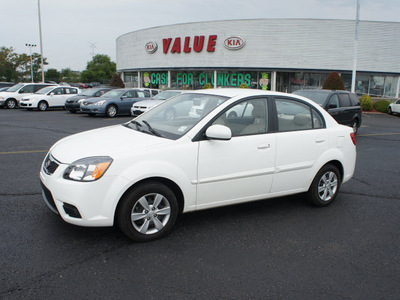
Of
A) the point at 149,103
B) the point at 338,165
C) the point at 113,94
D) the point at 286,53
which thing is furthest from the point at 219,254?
the point at 286,53

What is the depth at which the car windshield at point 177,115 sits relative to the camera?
4172 mm

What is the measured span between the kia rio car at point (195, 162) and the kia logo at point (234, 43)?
31036 millimetres

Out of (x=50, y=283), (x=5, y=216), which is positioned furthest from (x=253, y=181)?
(x=5, y=216)

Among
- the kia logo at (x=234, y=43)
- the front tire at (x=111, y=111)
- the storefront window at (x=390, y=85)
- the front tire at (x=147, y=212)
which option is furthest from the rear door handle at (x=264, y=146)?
the storefront window at (x=390, y=85)

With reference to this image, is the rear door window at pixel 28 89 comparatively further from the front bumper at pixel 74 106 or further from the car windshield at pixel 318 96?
the car windshield at pixel 318 96

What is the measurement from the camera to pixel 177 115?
15.1ft

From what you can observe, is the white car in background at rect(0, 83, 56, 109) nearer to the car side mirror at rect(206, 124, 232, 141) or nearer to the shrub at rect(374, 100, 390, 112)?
the car side mirror at rect(206, 124, 232, 141)

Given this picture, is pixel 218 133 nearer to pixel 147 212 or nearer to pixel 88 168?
pixel 147 212

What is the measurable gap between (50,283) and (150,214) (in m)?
1.15

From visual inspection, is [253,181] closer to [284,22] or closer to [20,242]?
[20,242]

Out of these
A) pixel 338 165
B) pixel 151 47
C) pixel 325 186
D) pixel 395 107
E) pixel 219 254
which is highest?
pixel 151 47

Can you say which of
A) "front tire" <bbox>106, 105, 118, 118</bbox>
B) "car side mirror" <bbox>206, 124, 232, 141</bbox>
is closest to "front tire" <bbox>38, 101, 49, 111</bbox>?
"front tire" <bbox>106, 105, 118, 118</bbox>

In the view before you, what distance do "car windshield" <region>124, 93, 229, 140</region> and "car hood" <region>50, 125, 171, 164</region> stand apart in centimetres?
20

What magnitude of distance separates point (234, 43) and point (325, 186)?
3167 centimetres
